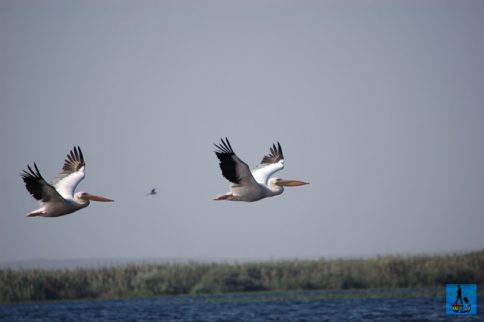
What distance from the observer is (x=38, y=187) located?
17.7 metres

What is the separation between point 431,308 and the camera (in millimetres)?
34812

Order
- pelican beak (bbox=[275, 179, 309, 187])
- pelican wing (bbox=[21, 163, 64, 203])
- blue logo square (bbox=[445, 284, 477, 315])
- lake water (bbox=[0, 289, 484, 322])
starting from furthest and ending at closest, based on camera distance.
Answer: blue logo square (bbox=[445, 284, 477, 315])
lake water (bbox=[0, 289, 484, 322])
pelican beak (bbox=[275, 179, 309, 187])
pelican wing (bbox=[21, 163, 64, 203])

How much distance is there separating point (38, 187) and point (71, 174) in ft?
9.05

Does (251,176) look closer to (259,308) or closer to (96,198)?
(96,198)

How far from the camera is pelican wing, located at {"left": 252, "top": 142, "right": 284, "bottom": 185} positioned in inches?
Answer: 843

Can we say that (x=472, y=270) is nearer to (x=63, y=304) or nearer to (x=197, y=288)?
(x=197, y=288)

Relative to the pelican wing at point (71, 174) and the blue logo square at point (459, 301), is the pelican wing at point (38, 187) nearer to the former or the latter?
the pelican wing at point (71, 174)

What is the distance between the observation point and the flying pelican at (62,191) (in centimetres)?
1761

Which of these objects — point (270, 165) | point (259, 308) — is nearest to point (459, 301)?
point (259, 308)

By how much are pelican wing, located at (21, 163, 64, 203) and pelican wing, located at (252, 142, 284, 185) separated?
4.98 meters

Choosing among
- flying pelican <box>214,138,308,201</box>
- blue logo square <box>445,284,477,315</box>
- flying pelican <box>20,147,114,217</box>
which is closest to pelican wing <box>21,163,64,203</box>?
flying pelican <box>20,147,114,217</box>

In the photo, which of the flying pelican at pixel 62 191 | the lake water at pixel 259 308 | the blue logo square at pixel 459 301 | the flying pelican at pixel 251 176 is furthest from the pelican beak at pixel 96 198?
the blue logo square at pixel 459 301

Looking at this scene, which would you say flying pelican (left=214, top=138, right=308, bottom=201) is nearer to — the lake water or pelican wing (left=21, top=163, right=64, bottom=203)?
pelican wing (left=21, top=163, right=64, bottom=203)

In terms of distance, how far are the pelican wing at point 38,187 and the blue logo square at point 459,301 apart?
19442 mm
